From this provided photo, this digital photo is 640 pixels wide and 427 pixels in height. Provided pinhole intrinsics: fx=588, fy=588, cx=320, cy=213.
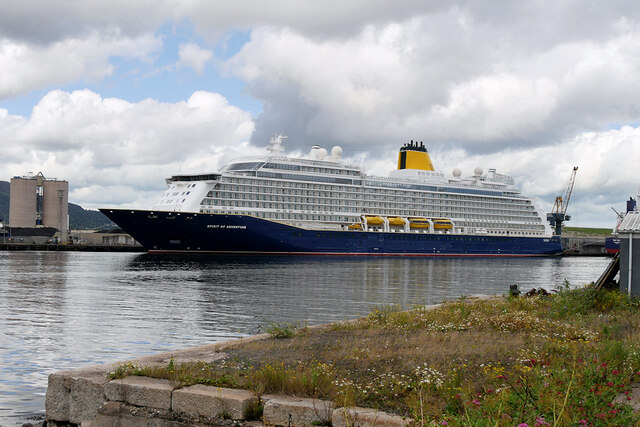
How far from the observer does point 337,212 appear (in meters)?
86.0

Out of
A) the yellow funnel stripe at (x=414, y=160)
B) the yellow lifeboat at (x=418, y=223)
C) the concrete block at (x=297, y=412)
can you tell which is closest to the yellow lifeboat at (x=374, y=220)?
the yellow lifeboat at (x=418, y=223)

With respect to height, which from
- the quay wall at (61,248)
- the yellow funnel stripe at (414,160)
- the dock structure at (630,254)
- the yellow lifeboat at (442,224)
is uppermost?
the yellow funnel stripe at (414,160)

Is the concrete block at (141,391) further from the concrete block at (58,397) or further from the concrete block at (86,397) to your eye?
the concrete block at (58,397)

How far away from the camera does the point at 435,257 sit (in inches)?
3669

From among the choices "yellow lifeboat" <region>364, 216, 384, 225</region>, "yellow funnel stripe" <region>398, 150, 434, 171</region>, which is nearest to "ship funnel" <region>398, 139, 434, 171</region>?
"yellow funnel stripe" <region>398, 150, 434, 171</region>

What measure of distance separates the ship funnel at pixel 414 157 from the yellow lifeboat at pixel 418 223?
11.7 metres

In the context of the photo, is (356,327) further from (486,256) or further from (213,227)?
(486,256)

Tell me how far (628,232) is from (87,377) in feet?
48.5

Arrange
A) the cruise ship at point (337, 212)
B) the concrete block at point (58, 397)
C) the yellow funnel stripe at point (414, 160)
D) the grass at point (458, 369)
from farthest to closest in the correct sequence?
1. the yellow funnel stripe at point (414, 160)
2. the cruise ship at point (337, 212)
3. the concrete block at point (58, 397)
4. the grass at point (458, 369)

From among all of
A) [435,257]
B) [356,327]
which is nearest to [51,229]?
[435,257]

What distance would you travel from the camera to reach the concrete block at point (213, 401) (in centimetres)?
745

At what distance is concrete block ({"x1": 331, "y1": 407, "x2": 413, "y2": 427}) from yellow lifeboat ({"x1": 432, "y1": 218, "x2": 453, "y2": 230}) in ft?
300

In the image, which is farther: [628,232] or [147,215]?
[147,215]

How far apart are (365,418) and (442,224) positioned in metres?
92.3
